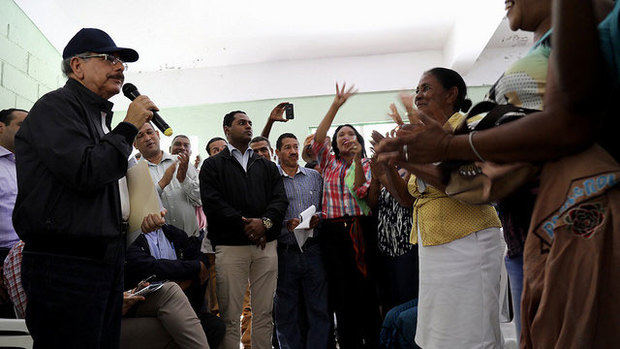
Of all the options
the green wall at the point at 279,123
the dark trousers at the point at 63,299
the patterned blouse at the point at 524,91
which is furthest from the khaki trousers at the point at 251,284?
the green wall at the point at 279,123

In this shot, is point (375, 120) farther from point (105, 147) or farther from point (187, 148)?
point (105, 147)

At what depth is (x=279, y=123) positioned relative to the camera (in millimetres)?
7238

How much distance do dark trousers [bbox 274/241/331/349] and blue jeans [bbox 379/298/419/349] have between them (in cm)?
99

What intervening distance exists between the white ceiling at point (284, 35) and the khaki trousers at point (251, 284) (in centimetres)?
314

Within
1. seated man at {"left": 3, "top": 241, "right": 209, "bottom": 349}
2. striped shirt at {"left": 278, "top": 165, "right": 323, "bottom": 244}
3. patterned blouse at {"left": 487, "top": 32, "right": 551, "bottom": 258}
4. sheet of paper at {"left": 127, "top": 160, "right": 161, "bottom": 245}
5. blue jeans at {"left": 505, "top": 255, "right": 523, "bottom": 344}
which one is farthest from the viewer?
striped shirt at {"left": 278, "top": 165, "right": 323, "bottom": 244}

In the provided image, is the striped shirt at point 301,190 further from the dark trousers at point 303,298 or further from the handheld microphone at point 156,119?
the handheld microphone at point 156,119

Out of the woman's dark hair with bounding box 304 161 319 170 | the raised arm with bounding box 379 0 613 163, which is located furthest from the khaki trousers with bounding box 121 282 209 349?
the woman's dark hair with bounding box 304 161 319 170

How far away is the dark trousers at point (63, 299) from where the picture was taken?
1315 mm

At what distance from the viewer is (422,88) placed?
5.94 ft

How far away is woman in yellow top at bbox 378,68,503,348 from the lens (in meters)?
1.43

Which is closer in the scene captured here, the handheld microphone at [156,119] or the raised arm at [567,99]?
the raised arm at [567,99]

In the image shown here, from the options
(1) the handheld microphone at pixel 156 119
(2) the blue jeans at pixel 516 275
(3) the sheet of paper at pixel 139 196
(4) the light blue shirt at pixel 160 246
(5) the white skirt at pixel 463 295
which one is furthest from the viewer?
(4) the light blue shirt at pixel 160 246

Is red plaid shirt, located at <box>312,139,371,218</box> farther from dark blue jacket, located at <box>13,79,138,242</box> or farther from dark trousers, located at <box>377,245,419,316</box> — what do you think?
dark blue jacket, located at <box>13,79,138,242</box>

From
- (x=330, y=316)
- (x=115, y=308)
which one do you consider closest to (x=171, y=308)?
(x=115, y=308)
